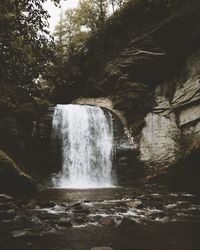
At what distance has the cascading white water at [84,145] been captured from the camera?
59.4ft

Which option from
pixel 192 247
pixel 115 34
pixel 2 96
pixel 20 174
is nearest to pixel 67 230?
pixel 192 247

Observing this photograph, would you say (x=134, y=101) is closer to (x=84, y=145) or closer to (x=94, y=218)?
(x=84, y=145)

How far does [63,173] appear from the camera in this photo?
18.3 meters

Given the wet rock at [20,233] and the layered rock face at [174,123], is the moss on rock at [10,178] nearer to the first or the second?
the wet rock at [20,233]

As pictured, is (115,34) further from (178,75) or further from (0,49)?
(0,49)

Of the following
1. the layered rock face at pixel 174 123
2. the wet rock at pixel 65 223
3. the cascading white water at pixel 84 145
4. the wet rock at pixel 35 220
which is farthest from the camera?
the layered rock face at pixel 174 123

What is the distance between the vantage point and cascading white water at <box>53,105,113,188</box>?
1811 centimetres

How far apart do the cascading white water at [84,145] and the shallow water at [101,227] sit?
28.3ft

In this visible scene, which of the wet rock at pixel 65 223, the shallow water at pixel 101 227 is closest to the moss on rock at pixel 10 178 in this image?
the shallow water at pixel 101 227

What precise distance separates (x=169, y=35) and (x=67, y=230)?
18.2m

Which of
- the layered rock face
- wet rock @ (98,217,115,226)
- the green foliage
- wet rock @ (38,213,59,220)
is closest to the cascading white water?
the green foliage

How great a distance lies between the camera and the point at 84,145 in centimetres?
1928

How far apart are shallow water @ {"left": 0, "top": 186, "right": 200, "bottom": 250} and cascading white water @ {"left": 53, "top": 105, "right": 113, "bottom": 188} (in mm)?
8621

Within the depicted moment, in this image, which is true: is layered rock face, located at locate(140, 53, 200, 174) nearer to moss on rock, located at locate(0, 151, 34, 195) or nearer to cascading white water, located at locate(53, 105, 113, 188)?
cascading white water, located at locate(53, 105, 113, 188)
